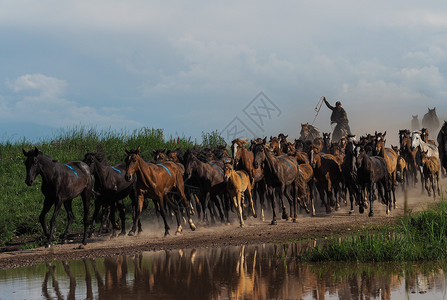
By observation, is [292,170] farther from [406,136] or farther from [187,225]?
[406,136]

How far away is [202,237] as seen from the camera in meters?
16.7

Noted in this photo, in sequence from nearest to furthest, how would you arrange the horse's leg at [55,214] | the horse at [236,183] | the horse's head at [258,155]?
1. the horse's leg at [55,214]
2. the horse at [236,183]
3. the horse's head at [258,155]

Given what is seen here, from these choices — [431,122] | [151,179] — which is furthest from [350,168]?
[431,122]

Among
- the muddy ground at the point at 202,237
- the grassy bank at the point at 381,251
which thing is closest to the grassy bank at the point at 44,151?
the muddy ground at the point at 202,237

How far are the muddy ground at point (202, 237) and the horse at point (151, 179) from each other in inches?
35.4

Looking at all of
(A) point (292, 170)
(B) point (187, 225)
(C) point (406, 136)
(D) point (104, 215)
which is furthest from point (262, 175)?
(C) point (406, 136)

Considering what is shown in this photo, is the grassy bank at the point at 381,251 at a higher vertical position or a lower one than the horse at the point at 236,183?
lower

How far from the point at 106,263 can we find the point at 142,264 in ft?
3.11

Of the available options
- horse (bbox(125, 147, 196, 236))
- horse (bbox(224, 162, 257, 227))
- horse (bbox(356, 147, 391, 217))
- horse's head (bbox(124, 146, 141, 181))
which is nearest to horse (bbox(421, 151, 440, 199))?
horse (bbox(356, 147, 391, 217))

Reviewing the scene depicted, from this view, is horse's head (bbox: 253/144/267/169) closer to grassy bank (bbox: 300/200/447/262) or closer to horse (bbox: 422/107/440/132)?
grassy bank (bbox: 300/200/447/262)

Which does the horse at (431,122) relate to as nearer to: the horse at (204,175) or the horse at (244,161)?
the horse at (244,161)

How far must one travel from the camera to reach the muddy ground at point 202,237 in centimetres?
1459

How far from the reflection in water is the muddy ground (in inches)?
65.0

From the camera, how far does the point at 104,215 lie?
758 inches
